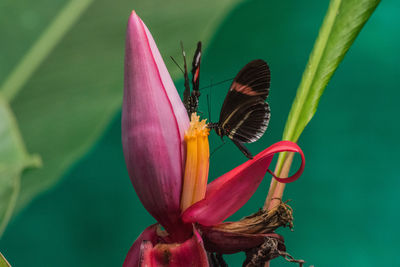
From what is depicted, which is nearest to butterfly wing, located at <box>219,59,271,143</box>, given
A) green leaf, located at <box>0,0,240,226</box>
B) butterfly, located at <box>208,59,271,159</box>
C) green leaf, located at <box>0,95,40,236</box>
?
butterfly, located at <box>208,59,271,159</box>

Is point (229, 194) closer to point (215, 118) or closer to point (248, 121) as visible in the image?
point (248, 121)

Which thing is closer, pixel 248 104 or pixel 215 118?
pixel 248 104

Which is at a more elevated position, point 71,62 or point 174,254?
point 71,62

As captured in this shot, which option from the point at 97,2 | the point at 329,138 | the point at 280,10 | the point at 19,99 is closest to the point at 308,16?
the point at 280,10

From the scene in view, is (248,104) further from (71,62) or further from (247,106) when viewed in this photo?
(71,62)

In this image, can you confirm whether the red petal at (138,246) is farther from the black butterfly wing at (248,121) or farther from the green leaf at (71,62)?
the green leaf at (71,62)

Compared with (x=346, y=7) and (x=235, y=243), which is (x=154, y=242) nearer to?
(x=235, y=243)

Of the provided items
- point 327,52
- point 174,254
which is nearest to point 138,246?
point 174,254
